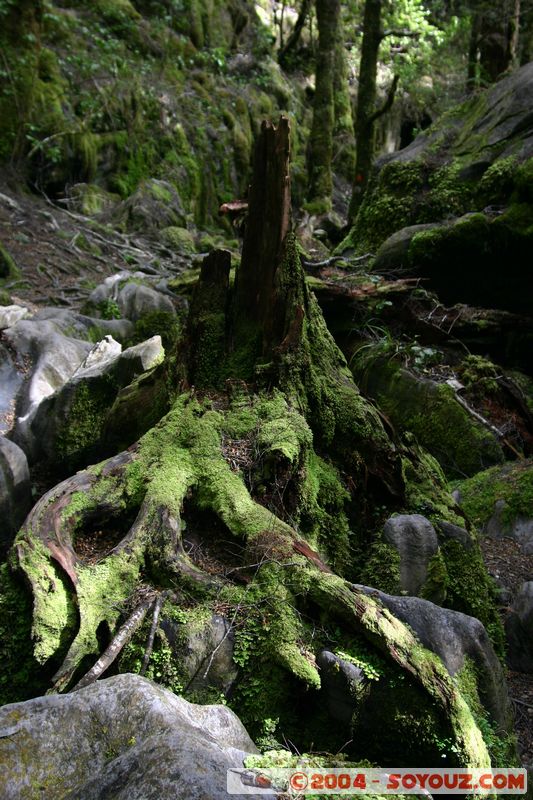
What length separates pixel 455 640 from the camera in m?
3.31

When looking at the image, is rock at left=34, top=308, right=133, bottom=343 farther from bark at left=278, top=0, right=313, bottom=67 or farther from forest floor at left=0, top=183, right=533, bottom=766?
bark at left=278, top=0, right=313, bottom=67

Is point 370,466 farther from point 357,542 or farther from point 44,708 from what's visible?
point 44,708

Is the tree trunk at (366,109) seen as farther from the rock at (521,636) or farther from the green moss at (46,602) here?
the green moss at (46,602)

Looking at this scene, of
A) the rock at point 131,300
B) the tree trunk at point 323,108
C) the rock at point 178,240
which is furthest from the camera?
the tree trunk at point 323,108

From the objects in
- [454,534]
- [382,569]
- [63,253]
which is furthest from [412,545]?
[63,253]

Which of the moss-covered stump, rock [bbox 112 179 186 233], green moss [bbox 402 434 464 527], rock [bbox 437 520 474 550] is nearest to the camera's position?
rock [bbox 437 520 474 550]

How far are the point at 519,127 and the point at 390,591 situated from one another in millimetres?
7366

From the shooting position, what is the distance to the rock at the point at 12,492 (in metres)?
4.48

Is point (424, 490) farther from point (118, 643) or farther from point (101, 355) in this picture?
point (101, 355)

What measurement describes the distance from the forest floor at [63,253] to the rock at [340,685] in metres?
6.91

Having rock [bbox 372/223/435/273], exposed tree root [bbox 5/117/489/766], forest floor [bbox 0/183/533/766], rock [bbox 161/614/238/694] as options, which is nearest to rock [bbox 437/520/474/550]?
exposed tree root [bbox 5/117/489/766]

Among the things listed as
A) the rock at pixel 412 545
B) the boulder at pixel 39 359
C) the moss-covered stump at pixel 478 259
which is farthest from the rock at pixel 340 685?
the moss-covered stump at pixel 478 259

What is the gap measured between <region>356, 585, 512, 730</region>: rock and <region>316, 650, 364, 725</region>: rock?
1.57 ft

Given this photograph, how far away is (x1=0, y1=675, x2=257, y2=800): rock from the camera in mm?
1947
